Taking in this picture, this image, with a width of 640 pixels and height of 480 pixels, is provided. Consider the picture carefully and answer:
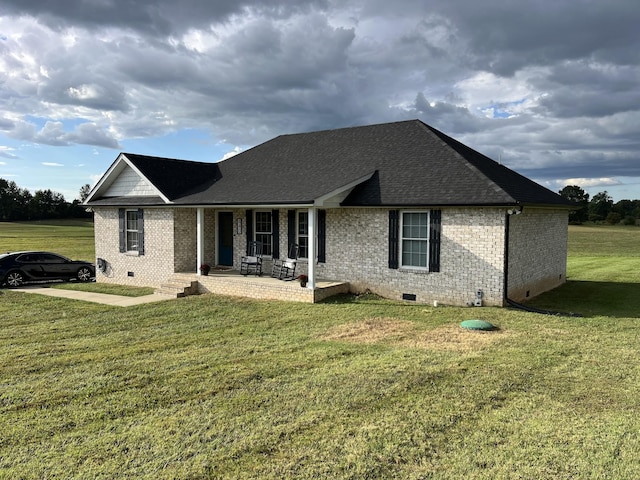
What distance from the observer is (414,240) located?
13.2m

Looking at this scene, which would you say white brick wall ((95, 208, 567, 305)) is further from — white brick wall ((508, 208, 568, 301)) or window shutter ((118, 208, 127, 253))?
window shutter ((118, 208, 127, 253))

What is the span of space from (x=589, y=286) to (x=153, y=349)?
15.2 metres

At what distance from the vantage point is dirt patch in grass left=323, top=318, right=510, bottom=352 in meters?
8.76

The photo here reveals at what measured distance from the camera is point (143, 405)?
5.92 metres

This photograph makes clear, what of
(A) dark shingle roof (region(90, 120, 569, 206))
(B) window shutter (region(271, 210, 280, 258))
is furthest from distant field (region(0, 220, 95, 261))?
(B) window shutter (region(271, 210, 280, 258))

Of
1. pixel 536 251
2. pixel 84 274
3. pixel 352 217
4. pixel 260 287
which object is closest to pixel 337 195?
pixel 352 217

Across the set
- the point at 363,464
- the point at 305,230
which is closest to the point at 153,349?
the point at 363,464

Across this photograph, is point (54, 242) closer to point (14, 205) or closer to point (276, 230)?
point (276, 230)

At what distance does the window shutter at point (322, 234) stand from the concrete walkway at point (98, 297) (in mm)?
4811

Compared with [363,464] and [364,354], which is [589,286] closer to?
[364,354]

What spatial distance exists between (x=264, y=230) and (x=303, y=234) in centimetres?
173

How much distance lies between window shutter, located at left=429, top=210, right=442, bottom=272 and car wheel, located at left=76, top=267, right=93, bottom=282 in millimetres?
14045

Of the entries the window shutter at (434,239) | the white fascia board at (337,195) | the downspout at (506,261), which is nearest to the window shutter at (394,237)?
the window shutter at (434,239)

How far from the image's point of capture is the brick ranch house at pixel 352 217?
1243 cm
